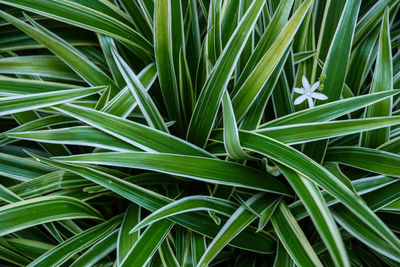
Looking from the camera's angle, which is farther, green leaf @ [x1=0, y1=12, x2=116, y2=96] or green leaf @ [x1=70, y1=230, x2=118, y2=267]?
green leaf @ [x1=0, y1=12, x2=116, y2=96]

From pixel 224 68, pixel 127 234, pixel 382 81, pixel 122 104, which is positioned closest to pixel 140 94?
pixel 122 104

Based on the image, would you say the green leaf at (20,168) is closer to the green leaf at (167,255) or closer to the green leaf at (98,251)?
the green leaf at (98,251)

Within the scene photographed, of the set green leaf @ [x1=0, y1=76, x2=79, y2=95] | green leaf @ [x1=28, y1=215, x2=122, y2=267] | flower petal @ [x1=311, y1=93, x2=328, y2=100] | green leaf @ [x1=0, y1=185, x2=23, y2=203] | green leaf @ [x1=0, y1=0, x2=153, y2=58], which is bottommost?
green leaf @ [x1=28, y1=215, x2=122, y2=267]

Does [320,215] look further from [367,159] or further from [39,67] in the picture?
[39,67]

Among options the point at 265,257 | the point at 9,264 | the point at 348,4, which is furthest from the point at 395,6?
the point at 9,264

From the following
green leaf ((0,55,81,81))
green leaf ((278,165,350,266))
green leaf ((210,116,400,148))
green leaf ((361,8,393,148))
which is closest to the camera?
green leaf ((278,165,350,266))

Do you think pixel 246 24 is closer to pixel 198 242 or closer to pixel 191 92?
pixel 191 92

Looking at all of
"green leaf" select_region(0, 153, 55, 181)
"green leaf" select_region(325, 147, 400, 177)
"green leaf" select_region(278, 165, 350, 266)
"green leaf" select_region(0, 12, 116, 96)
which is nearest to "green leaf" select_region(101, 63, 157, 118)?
"green leaf" select_region(0, 12, 116, 96)

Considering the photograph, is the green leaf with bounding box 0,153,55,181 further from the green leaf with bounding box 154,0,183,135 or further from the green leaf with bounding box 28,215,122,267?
the green leaf with bounding box 154,0,183,135
